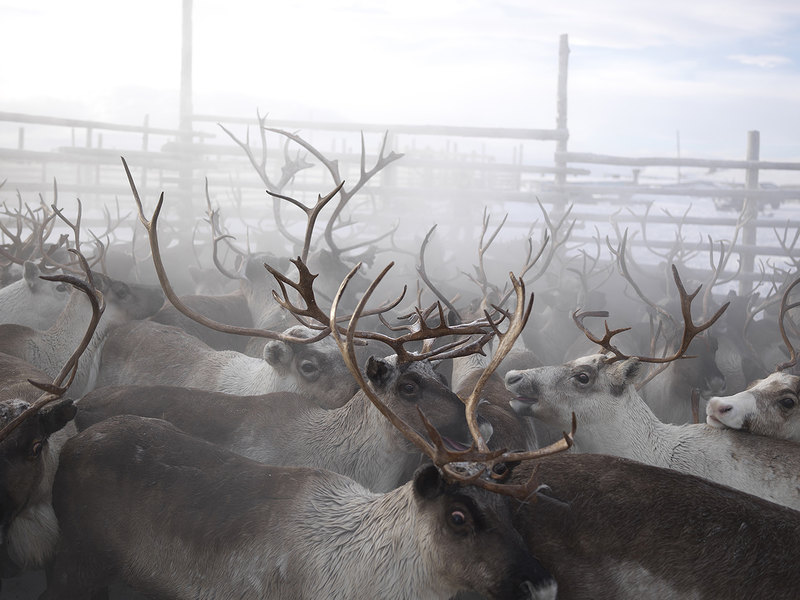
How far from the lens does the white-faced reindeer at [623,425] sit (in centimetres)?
286

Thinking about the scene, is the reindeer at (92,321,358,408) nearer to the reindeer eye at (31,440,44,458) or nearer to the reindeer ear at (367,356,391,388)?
the reindeer ear at (367,356,391,388)

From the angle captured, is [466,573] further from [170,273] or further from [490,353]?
[170,273]

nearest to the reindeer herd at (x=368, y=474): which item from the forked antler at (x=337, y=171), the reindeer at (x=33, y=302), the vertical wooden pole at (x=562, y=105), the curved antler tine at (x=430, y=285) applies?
the curved antler tine at (x=430, y=285)

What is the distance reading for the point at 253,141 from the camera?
21.8 m

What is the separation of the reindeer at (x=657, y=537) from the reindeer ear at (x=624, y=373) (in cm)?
89

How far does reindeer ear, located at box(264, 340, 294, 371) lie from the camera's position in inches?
136

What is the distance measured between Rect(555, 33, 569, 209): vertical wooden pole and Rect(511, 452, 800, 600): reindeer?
30.3 feet

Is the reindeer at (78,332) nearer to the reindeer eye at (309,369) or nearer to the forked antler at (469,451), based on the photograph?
the reindeer eye at (309,369)

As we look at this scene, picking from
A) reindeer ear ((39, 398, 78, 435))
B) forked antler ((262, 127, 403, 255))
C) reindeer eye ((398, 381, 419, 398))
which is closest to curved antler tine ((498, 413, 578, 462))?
reindeer eye ((398, 381, 419, 398))

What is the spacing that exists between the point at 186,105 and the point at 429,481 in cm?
1174

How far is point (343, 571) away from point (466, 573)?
17.2 inches

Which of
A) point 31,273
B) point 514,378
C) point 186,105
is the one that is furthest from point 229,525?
point 186,105

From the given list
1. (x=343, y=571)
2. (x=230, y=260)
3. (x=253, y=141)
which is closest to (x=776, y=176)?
(x=253, y=141)

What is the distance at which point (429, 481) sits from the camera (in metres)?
1.98
